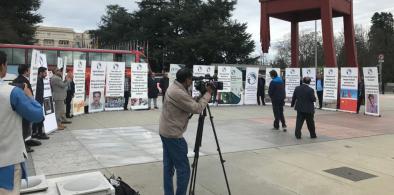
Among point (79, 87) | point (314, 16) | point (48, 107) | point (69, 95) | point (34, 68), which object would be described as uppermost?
point (314, 16)

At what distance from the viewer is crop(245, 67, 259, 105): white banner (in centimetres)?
2034

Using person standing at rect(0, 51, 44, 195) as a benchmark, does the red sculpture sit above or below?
above

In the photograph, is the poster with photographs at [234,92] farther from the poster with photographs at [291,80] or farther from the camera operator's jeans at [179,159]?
the camera operator's jeans at [179,159]

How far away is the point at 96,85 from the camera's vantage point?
16.1m

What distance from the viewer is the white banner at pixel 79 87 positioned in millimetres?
15094

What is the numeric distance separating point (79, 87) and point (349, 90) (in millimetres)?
10935

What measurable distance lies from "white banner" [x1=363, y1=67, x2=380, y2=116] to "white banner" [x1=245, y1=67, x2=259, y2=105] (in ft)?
18.5

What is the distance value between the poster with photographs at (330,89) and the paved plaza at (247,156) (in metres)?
4.53

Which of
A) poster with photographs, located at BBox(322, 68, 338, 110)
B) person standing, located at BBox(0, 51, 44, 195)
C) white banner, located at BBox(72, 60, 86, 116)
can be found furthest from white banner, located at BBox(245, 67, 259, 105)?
person standing, located at BBox(0, 51, 44, 195)

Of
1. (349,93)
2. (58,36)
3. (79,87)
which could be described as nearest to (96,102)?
(79,87)

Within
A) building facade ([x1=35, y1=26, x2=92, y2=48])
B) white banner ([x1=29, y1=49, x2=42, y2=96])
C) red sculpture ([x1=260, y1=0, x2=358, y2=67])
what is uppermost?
building facade ([x1=35, y1=26, x2=92, y2=48])

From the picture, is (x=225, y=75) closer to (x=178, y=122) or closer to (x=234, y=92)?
(x=234, y=92)

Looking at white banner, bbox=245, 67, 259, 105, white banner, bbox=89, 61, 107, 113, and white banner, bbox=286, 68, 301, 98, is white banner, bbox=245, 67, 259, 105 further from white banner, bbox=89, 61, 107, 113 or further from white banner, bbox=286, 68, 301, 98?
white banner, bbox=89, 61, 107, 113

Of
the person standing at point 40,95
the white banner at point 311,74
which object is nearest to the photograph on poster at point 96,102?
the person standing at point 40,95
